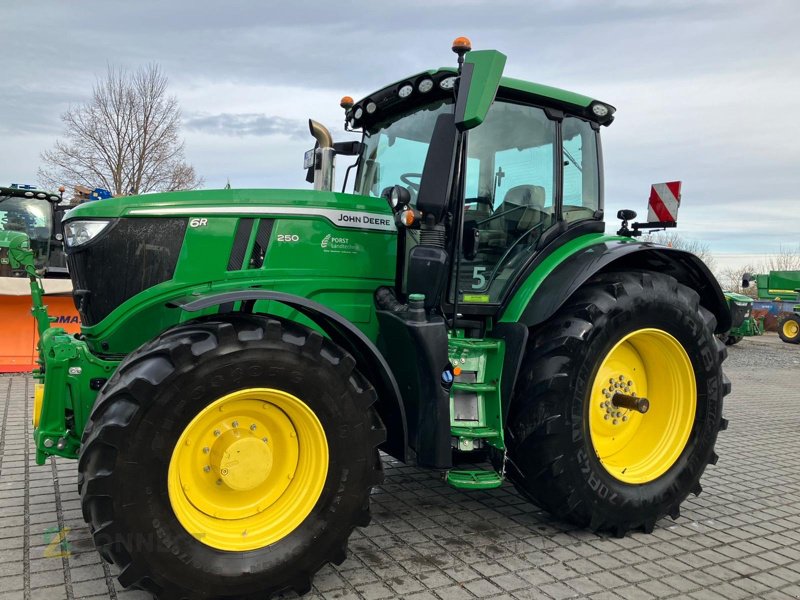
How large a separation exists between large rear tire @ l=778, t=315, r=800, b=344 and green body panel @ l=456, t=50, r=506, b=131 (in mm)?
18907

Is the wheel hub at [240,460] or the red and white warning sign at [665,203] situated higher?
the red and white warning sign at [665,203]

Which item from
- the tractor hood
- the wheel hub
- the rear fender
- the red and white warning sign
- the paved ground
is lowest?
the paved ground

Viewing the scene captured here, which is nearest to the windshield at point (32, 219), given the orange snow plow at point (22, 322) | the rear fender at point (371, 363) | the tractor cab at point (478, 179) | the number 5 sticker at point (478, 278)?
the orange snow plow at point (22, 322)

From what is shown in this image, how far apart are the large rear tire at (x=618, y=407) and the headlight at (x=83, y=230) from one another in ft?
7.56

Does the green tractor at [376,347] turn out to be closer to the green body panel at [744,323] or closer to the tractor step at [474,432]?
the tractor step at [474,432]

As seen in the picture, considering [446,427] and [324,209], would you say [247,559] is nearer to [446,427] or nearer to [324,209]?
[446,427]

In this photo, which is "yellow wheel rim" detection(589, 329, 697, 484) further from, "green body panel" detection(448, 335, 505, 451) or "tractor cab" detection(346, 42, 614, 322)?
"tractor cab" detection(346, 42, 614, 322)

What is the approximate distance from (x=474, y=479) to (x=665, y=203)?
2905mm

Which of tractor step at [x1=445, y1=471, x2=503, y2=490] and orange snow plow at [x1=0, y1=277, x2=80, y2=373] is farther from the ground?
orange snow plow at [x1=0, y1=277, x2=80, y2=373]

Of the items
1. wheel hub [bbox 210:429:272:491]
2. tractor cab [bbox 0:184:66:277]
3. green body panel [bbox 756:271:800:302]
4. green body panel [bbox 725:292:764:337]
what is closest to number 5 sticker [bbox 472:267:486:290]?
wheel hub [bbox 210:429:272:491]

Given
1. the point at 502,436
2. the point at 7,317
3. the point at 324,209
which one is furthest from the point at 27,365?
the point at 502,436

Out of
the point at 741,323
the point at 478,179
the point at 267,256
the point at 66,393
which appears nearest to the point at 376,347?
the point at 267,256

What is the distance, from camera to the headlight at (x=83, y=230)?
3.26m

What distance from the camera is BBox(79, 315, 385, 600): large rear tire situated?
2590 mm
